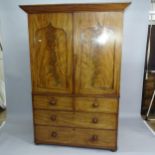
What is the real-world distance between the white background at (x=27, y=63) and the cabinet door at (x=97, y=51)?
102 centimetres

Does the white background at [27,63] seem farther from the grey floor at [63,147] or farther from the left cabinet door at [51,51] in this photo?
the left cabinet door at [51,51]

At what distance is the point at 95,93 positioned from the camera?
224cm

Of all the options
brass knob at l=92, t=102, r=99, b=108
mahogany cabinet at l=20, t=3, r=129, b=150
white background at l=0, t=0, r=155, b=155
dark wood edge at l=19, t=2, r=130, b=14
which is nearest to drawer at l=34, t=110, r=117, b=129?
mahogany cabinet at l=20, t=3, r=129, b=150

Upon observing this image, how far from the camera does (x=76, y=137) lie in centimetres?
239

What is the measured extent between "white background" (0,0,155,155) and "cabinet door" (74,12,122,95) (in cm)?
102

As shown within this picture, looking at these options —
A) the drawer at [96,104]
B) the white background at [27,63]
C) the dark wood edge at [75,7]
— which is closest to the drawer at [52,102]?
the drawer at [96,104]

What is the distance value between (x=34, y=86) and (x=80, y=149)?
3.22 ft

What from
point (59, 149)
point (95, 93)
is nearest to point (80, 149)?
point (59, 149)

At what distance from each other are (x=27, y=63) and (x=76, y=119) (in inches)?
55.4

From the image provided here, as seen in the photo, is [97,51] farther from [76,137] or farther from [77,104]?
[76,137]

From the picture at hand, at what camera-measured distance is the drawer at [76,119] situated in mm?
2281

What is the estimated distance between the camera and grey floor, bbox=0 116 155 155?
2.37m

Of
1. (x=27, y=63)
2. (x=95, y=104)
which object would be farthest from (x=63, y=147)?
(x=27, y=63)

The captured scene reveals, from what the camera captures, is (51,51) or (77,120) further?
(77,120)
